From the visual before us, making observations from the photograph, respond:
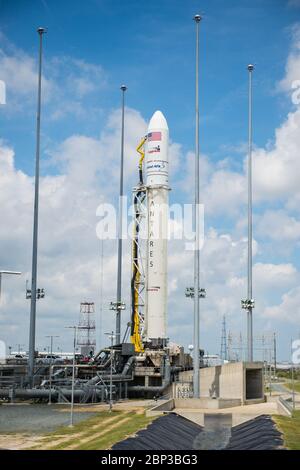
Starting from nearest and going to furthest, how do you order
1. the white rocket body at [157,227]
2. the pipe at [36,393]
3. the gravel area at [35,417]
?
the gravel area at [35,417]
the pipe at [36,393]
the white rocket body at [157,227]

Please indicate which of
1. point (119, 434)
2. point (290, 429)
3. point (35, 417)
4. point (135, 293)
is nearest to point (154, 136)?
point (135, 293)

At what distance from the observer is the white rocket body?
79.2m

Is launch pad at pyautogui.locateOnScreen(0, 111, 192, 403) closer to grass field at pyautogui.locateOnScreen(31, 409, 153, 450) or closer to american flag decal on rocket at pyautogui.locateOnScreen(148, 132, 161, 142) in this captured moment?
american flag decal on rocket at pyautogui.locateOnScreen(148, 132, 161, 142)

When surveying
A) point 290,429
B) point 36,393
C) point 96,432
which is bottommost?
point 290,429

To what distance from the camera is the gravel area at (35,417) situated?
44.4 metres

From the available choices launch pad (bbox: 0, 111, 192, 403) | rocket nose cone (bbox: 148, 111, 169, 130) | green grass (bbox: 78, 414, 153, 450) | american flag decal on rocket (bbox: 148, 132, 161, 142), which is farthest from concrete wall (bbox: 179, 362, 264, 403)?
rocket nose cone (bbox: 148, 111, 169, 130)

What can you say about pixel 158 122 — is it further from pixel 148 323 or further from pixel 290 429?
pixel 290 429

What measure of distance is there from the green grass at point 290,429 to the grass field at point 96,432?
359 inches

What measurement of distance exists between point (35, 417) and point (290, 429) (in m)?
19.3

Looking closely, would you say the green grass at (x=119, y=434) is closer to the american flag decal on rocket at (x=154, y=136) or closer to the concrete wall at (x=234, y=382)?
the concrete wall at (x=234, y=382)

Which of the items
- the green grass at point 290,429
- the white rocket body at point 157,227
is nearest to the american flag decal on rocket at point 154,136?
the white rocket body at point 157,227

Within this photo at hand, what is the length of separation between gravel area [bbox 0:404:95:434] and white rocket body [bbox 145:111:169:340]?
779 inches

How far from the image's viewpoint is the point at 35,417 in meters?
52.2
